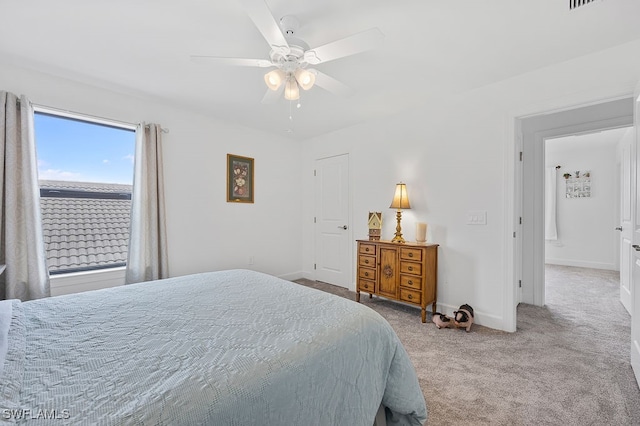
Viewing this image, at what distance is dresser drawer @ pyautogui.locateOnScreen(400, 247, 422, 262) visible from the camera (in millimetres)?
2887

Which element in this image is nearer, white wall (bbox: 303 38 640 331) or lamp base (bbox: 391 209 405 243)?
white wall (bbox: 303 38 640 331)

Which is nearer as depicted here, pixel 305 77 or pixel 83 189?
pixel 305 77

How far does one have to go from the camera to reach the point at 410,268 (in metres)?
2.96

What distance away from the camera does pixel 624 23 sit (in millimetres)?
1812

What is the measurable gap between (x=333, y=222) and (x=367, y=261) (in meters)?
1.04

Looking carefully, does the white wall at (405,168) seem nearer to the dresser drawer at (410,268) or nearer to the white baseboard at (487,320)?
the white baseboard at (487,320)

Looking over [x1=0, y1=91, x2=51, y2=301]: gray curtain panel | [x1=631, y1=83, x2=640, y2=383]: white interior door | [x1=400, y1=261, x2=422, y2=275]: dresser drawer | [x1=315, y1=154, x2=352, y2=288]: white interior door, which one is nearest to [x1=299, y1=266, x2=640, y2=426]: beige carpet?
[x1=631, y1=83, x2=640, y2=383]: white interior door

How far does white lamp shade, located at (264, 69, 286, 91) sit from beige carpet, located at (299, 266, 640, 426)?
221 cm

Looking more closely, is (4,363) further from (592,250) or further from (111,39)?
(592,250)

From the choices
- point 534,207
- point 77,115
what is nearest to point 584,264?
point 534,207

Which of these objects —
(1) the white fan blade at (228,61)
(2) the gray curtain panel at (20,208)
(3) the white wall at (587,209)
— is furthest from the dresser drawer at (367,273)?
(3) the white wall at (587,209)

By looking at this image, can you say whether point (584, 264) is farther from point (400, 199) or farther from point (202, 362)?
point (202, 362)

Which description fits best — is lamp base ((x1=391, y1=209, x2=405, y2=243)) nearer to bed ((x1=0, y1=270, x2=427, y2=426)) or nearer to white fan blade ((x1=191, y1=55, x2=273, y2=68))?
bed ((x1=0, y1=270, x2=427, y2=426))

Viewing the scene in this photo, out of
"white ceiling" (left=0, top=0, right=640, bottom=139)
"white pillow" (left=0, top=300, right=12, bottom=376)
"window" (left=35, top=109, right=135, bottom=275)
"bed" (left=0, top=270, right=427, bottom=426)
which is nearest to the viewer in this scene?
"bed" (left=0, top=270, right=427, bottom=426)
